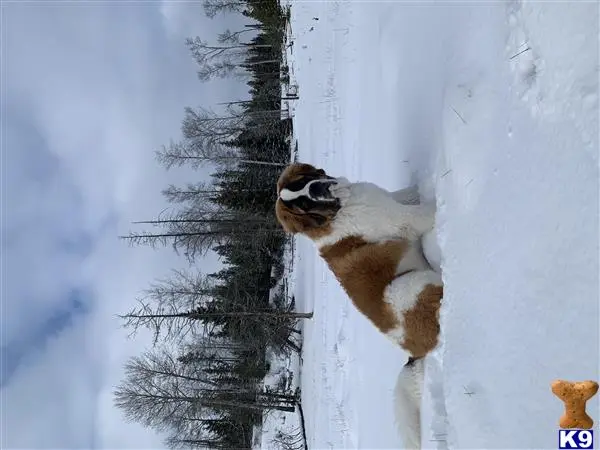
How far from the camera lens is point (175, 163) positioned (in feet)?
74.8

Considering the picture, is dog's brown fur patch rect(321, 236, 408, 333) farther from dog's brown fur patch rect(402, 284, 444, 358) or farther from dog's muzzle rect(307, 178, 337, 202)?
dog's muzzle rect(307, 178, 337, 202)

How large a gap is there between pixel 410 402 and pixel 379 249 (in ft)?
4.80

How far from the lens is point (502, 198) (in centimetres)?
339

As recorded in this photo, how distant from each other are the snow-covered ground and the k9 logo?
115 mm

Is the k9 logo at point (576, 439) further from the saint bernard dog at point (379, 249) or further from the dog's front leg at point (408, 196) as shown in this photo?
the dog's front leg at point (408, 196)

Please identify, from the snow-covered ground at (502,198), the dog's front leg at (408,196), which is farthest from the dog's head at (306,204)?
the snow-covered ground at (502,198)

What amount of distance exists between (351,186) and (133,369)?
15.2 m

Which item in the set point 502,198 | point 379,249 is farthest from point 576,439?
point 379,249

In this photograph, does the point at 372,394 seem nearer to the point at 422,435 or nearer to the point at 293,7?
the point at 422,435

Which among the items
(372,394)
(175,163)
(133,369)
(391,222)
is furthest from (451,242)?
(175,163)

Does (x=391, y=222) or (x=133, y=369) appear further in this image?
(x=133, y=369)

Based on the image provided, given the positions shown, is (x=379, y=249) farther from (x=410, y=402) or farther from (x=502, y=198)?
(x=502, y=198)

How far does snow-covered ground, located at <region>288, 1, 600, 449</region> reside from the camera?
2641 millimetres

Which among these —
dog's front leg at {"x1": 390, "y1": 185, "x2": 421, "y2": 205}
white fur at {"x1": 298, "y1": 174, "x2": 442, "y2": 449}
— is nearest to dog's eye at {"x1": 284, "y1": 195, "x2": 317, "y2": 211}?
white fur at {"x1": 298, "y1": 174, "x2": 442, "y2": 449}
